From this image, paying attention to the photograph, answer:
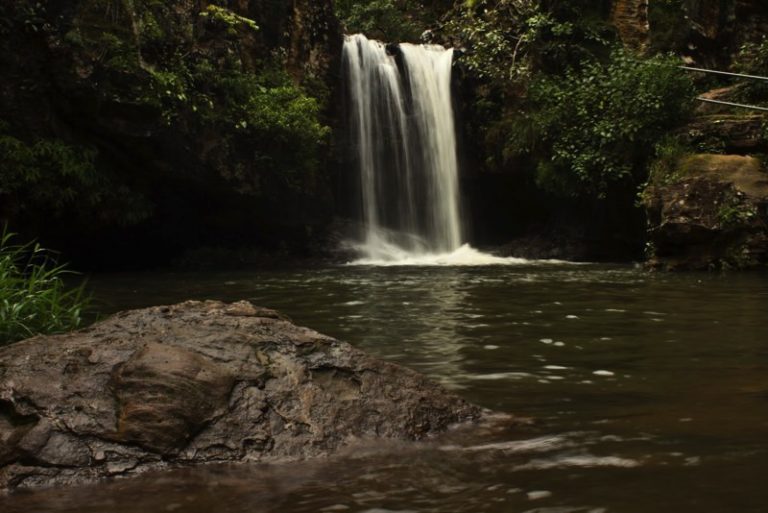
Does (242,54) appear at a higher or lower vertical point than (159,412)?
higher

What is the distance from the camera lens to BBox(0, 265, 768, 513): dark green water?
2.66 metres

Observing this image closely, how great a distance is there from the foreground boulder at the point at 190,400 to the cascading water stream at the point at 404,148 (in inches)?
622

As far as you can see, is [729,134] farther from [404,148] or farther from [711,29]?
[404,148]

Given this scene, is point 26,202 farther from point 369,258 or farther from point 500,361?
point 500,361

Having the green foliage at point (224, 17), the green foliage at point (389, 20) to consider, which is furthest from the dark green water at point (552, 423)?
the green foliage at point (389, 20)

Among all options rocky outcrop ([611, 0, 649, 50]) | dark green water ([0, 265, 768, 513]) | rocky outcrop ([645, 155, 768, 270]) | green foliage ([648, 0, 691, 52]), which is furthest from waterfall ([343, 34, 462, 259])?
dark green water ([0, 265, 768, 513])

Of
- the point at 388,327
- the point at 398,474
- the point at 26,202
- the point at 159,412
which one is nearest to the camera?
the point at 398,474

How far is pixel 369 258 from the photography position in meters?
18.8

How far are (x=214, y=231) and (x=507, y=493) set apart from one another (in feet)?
54.6

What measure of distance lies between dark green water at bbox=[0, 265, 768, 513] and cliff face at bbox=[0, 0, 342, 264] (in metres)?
6.78

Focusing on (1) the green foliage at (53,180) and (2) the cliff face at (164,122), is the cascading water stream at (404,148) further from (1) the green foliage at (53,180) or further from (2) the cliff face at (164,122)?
(1) the green foliage at (53,180)

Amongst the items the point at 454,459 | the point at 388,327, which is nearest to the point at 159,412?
the point at 454,459

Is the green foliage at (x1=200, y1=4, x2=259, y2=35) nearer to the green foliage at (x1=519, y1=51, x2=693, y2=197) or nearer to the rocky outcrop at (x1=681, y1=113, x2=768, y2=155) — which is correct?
the green foliage at (x1=519, y1=51, x2=693, y2=197)

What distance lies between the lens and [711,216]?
1320cm
